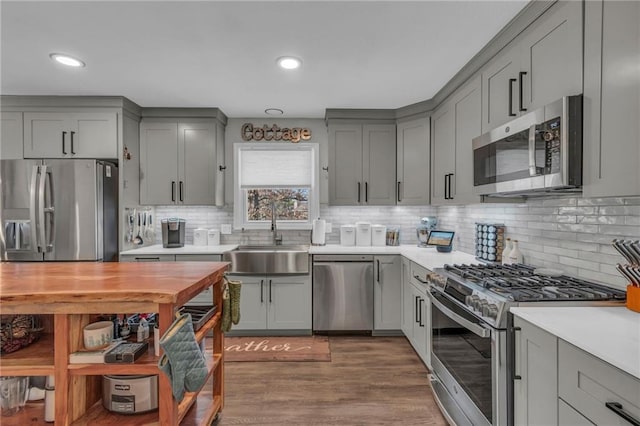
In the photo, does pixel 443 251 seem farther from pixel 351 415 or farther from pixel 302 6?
Answer: pixel 302 6

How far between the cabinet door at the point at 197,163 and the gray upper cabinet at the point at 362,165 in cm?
139

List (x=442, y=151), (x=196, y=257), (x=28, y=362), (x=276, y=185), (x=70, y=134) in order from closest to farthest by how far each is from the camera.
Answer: (x=28, y=362), (x=442, y=151), (x=70, y=134), (x=196, y=257), (x=276, y=185)

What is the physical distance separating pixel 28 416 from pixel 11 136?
303 cm

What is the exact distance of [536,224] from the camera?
227cm

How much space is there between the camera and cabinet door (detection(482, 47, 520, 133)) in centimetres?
195

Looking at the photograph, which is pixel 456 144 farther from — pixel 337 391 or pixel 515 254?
pixel 337 391

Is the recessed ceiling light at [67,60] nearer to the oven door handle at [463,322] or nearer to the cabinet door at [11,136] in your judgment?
the cabinet door at [11,136]

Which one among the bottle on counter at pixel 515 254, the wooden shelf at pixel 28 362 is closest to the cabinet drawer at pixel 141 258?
the wooden shelf at pixel 28 362

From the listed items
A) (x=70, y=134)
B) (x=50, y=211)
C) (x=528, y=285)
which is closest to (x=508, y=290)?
(x=528, y=285)

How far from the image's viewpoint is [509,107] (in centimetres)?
199

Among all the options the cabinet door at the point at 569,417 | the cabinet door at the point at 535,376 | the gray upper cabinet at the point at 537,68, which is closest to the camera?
the cabinet door at the point at 569,417

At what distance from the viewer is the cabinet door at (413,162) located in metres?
3.53

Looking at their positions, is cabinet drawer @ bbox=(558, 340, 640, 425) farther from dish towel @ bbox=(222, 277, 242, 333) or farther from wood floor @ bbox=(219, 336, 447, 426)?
dish towel @ bbox=(222, 277, 242, 333)

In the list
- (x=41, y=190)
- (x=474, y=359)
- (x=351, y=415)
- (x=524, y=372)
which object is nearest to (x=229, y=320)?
(x=351, y=415)
